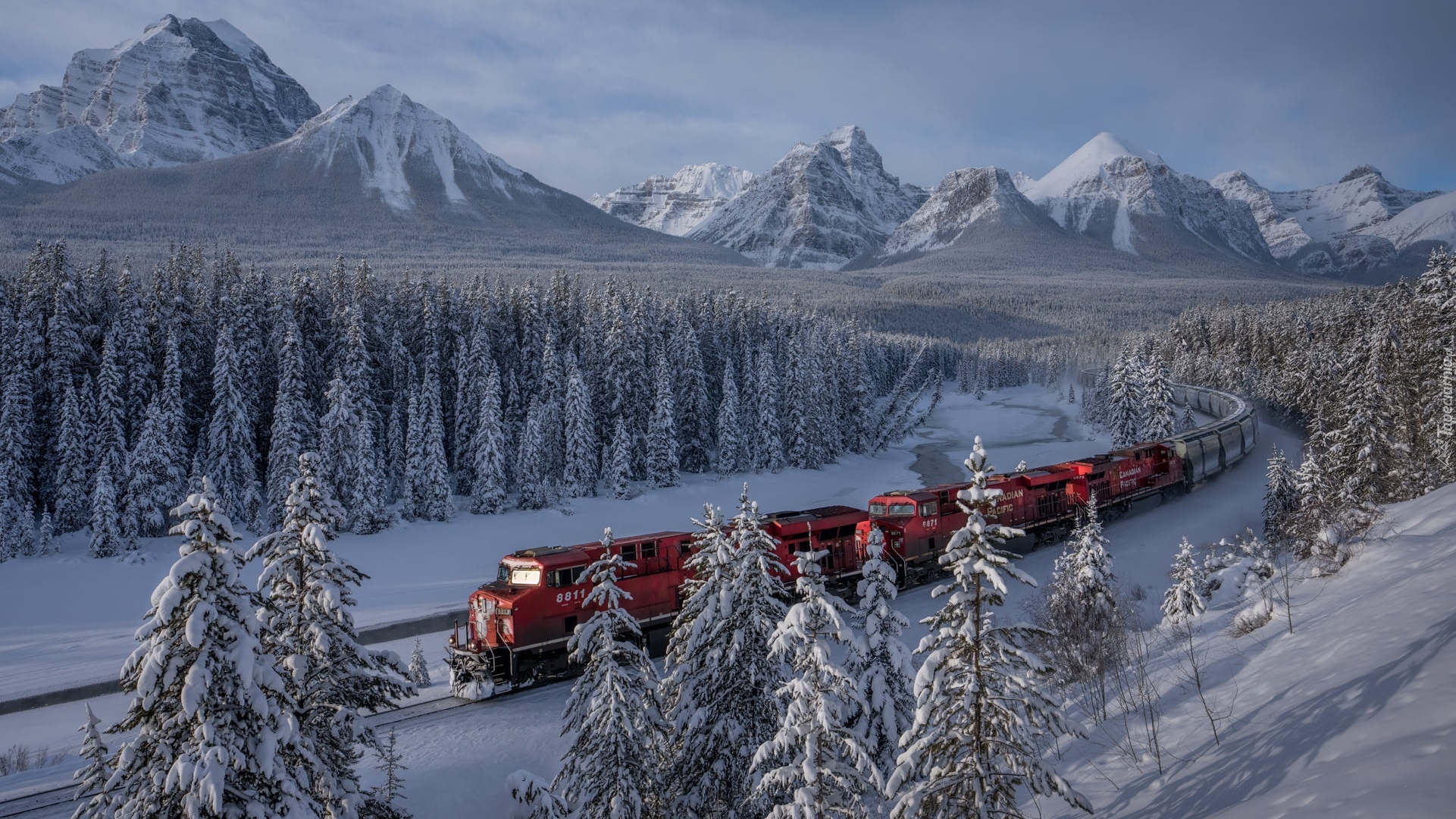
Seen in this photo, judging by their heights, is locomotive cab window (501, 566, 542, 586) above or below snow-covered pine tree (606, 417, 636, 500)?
above

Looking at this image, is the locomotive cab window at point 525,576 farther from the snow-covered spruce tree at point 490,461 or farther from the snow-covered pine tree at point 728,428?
the snow-covered pine tree at point 728,428

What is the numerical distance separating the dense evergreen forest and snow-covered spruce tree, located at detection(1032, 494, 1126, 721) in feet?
138

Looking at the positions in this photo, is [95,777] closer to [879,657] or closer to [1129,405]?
[879,657]

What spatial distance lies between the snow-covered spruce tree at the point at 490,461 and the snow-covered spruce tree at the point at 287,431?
942cm

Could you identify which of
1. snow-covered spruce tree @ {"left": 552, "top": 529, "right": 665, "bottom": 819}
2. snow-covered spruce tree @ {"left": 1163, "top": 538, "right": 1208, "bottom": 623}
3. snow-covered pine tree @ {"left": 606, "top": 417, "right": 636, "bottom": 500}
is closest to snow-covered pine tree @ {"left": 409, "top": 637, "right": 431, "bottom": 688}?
snow-covered spruce tree @ {"left": 552, "top": 529, "right": 665, "bottom": 819}

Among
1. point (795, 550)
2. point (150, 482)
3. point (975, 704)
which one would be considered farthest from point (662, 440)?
point (975, 704)

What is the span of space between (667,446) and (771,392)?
41.0 ft

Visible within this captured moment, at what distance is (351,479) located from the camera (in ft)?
173

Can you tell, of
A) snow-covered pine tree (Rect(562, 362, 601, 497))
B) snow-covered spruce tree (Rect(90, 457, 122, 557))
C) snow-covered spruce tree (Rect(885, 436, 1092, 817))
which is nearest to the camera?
snow-covered spruce tree (Rect(885, 436, 1092, 817))

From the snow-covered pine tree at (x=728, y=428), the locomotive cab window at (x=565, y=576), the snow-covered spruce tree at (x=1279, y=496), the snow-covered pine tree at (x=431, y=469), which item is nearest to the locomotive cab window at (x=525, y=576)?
the locomotive cab window at (x=565, y=576)

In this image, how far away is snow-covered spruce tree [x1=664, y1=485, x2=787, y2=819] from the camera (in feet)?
51.6

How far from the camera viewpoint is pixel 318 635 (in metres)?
13.1

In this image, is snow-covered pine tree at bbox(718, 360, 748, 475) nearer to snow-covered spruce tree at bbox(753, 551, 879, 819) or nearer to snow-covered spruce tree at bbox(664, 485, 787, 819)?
snow-covered spruce tree at bbox(664, 485, 787, 819)

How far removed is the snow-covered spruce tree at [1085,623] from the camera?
20.4 meters
